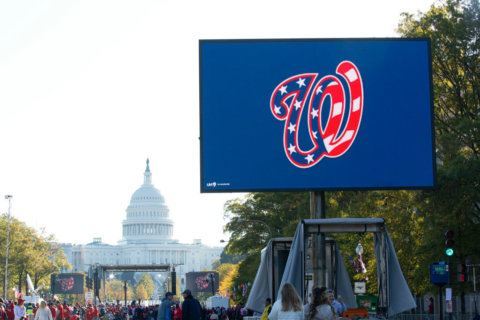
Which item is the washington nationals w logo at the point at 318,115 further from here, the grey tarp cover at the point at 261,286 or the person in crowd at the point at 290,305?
the person in crowd at the point at 290,305

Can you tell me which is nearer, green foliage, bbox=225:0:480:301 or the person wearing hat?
the person wearing hat

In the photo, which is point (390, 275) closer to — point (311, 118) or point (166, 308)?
point (166, 308)

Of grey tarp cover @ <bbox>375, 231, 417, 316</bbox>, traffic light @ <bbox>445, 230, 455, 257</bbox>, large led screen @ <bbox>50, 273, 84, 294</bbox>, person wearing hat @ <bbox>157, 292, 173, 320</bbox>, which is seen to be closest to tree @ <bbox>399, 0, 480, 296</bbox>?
traffic light @ <bbox>445, 230, 455, 257</bbox>

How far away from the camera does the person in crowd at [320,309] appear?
1658 centimetres

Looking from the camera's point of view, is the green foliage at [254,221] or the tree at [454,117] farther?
the green foliage at [254,221]

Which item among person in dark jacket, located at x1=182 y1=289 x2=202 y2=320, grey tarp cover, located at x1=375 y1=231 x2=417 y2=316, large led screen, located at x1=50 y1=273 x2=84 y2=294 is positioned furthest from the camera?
large led screen, located at x1=50 y1=273 x2=84 y2=294

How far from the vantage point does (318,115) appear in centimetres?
2906

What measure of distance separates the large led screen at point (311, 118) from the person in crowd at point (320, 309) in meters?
11.8

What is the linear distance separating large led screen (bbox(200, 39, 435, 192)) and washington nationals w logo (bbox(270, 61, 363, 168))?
25mm

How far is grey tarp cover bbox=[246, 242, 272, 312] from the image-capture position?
2645 cm

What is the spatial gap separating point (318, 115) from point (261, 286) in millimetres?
4671

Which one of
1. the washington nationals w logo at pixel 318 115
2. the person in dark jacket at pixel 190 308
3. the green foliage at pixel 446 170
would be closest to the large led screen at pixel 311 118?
the washington nationals w logo at pixel 318 115

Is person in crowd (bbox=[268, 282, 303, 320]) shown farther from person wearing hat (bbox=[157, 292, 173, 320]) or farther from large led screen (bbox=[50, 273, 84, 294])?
large led screen (bbox=[50, 273, 84, 294])

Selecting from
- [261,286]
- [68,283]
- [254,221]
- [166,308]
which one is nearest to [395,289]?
[261,286]
